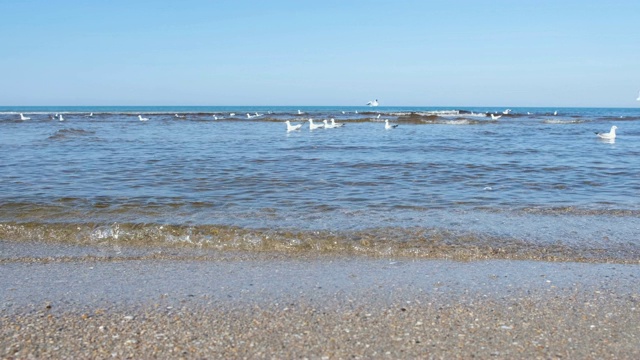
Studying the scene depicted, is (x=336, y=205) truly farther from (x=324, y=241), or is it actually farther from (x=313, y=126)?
(x=313, y=126)

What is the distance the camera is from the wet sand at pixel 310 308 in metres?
4.04

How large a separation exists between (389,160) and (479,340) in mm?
14012

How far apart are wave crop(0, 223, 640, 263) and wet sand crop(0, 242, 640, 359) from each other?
14.5 inches

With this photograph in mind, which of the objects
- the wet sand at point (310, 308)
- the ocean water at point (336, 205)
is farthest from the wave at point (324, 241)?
the wet sand at point (310, 308)

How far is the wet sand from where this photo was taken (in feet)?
13.3

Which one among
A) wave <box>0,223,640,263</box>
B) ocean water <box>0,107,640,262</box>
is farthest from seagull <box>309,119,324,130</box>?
wave <box>0,223,640,263</box>

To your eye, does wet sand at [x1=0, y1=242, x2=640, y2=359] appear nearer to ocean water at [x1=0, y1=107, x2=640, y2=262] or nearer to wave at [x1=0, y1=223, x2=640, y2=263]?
wave at [x1=0, y1=223, x2=640, y2=263]

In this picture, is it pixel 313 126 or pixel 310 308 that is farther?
pixel 313 126

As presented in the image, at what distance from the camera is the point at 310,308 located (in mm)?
4891

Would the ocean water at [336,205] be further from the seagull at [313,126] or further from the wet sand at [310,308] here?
the seagull at [313,126]

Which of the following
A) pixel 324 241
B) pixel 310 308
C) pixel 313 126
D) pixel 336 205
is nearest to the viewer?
pixel 310 308

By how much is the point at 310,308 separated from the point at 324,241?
2532mm

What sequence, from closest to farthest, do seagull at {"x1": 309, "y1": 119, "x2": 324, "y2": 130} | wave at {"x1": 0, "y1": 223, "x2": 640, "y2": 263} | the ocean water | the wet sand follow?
the wet sand
wave at {"x1": 0, "y1": 223, "x2": 640, "y2": 263}
the ocean water
seagull at {"x1": 309, "y1": 119, "x2": 324, "y2": 130}

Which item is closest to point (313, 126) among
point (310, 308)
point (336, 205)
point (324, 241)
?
point (336, 205)
